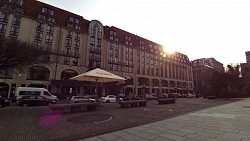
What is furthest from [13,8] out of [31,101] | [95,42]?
[31,101]

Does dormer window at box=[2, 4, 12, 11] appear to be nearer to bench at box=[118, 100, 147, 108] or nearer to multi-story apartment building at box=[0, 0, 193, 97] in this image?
multi-story apartment building at box=[0, 0, 193, 97]

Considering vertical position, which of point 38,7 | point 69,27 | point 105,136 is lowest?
point 105,136

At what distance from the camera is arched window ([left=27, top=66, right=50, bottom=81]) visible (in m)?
31.1

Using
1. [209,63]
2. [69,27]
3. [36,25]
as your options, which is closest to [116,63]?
[69,27]

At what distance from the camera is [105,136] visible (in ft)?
16.9

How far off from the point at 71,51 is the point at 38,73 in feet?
33.2

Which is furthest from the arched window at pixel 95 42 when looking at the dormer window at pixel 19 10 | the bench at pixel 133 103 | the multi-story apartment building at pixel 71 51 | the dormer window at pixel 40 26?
the bench at pixel 133 103

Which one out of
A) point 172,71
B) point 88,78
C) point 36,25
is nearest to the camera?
point 88,78

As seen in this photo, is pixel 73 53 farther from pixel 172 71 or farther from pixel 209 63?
pixel 209 63

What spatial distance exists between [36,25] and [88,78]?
31027 millimetres

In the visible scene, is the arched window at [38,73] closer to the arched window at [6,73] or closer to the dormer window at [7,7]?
the arched window at [6,73]

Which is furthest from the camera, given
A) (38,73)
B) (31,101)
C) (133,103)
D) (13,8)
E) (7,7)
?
(38,73)

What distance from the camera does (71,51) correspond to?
A: 37750 millimetres

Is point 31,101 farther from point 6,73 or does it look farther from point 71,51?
point 71,51
